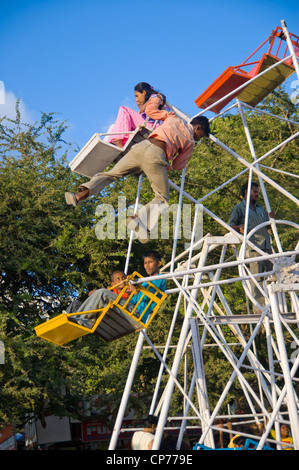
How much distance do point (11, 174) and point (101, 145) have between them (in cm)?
1108

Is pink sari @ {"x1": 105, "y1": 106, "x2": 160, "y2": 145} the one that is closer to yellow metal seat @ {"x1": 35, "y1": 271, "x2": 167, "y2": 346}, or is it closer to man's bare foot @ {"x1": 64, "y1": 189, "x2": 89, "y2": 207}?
man's bare foot @ {"x1": 64, "y1": 189, "x2": 89, "y2": 207}

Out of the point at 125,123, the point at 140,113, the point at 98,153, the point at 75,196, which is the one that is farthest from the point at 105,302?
the point at 140,113

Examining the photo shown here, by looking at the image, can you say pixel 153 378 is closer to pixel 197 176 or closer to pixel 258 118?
pixel 197 176

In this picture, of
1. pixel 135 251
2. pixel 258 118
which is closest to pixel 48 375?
pixel 135 251

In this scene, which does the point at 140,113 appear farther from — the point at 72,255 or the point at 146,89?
the point at 72,255

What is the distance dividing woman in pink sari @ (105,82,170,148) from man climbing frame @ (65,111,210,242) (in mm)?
186

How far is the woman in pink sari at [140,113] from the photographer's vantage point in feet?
24.3

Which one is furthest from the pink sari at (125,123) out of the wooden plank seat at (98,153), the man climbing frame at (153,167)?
the man climbing frame at (153,167)

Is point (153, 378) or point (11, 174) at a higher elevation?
point (11, 174)

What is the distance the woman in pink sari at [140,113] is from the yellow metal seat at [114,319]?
1905 mm
